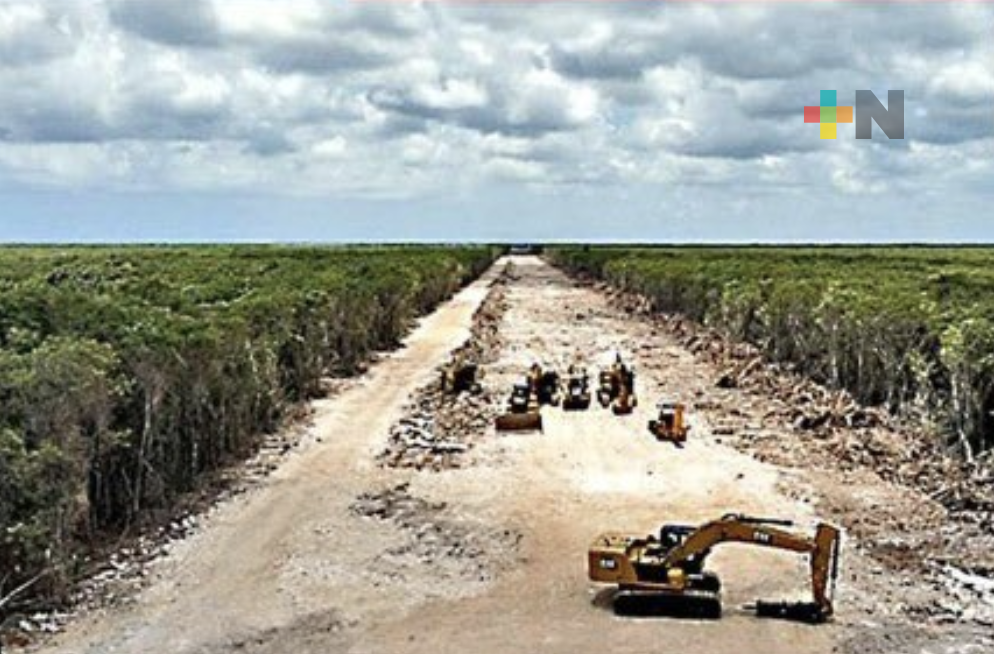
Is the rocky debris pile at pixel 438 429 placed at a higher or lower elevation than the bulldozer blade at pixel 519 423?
lower

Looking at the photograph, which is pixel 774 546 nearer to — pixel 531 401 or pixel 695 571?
pixel 695 571

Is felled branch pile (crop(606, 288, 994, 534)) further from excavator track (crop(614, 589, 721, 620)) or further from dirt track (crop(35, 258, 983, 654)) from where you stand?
excavator track (crop(614, 589, 721, 620))

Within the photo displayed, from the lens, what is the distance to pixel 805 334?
44250 millimetres

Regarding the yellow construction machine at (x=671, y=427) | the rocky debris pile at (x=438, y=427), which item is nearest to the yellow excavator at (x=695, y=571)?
the rocky debris pile at (x=438, y=427)

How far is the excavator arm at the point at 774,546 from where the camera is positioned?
59.0 feet

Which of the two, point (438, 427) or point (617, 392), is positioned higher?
point (617, 392)

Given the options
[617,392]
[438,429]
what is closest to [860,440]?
[617,392]

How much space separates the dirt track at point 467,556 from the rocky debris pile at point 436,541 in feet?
0.16

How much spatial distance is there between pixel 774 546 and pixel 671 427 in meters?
14.0

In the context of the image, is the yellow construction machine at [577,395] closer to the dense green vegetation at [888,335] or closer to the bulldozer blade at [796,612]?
the dense green vegetation at [888,335]

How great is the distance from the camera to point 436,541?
75.3 feet

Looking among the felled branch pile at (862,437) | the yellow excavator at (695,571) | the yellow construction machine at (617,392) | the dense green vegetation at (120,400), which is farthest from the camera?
the yellow construction machine at (617,392)

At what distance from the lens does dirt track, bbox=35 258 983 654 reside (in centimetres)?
1791

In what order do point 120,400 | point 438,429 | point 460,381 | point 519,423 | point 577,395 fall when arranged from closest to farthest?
1. point 120,400
2. point 519,423
3. point 438,429
4. point 577,395
5. point 460,381
